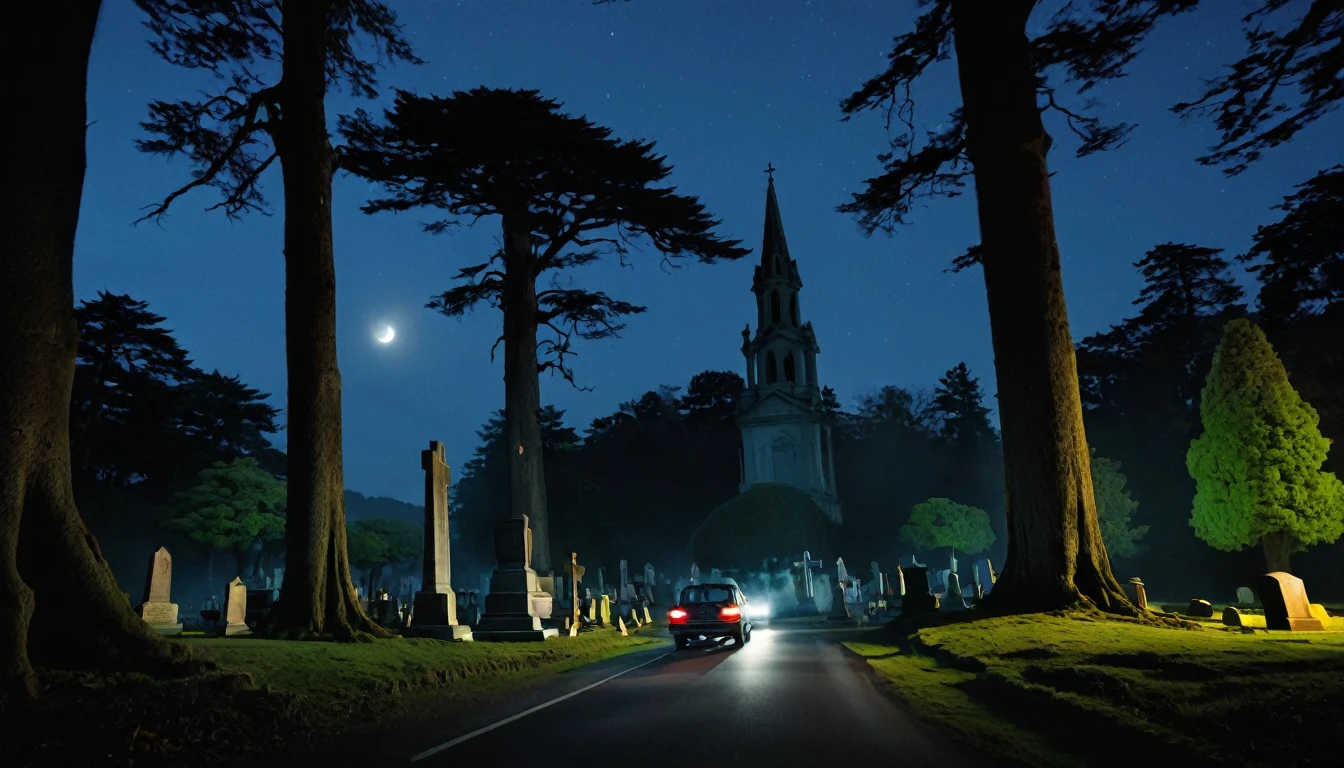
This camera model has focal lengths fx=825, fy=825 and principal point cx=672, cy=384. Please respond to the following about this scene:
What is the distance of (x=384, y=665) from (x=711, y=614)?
9110 millimetres

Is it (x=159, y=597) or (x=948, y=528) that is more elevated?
(x=948, y=528)

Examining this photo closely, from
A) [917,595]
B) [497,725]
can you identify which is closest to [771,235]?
[917,595]

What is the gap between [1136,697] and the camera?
643 centimetres

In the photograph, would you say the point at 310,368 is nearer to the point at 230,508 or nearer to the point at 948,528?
the point at 230,508

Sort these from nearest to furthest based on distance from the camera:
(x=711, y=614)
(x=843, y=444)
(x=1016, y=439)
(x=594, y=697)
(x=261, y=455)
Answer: (x=594, y=697), (x=1016, y=439), (x=711, y=614), (x=261, y=455), (x=843, y=444)

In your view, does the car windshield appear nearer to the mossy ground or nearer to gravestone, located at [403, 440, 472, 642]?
gravestone, located at [403, 440, 472, 642]

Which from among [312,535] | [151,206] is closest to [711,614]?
[312,535]

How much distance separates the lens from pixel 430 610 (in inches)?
660

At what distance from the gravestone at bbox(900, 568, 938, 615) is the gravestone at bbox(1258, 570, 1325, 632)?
297 inches

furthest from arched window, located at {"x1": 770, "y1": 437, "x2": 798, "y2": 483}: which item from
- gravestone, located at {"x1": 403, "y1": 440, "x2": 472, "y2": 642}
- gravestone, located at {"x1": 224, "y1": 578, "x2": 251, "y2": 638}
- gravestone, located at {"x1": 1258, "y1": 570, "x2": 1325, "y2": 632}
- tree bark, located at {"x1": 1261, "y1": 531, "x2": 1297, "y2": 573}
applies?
gravestone, located at {"x1": 1258, "y1": 570, "x2": 1325, "y2": 632}

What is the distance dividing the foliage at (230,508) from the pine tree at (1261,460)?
4353cm

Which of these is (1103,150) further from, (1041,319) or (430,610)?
(430,610)

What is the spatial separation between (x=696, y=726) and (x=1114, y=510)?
126 feet

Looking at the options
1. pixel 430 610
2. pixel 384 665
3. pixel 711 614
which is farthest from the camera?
pixel 711 614
